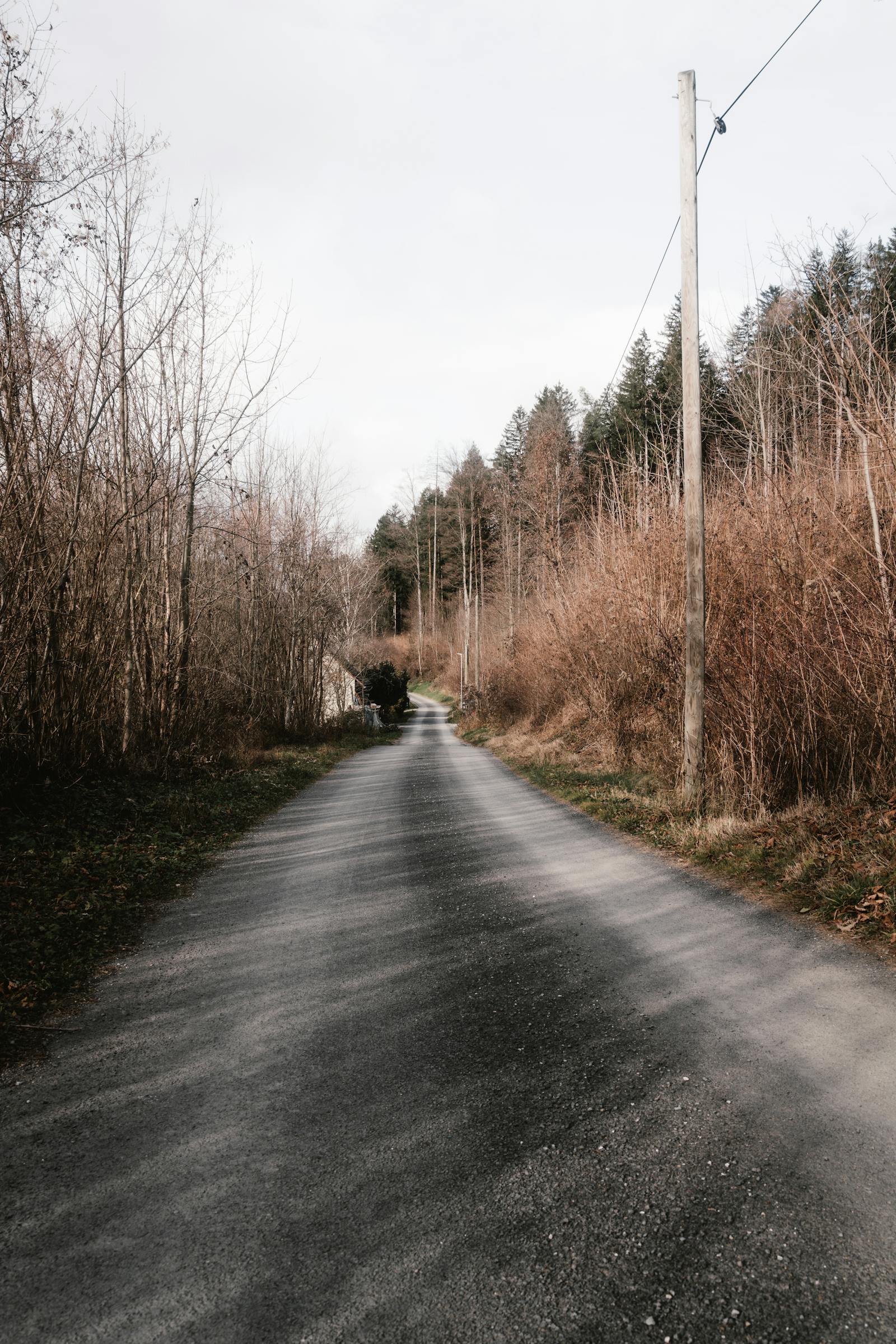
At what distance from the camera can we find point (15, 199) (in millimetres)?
6508

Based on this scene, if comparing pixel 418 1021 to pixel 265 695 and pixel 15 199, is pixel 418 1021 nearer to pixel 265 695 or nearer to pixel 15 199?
pixel 15 199

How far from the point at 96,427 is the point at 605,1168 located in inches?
372

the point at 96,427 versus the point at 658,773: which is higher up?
the point at 96,427

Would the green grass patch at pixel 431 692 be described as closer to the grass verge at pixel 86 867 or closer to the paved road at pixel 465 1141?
the grass verge at pixel 86 867

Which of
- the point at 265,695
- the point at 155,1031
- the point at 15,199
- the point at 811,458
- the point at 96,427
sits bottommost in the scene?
the point at 155,1031

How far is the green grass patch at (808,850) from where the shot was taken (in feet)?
15.6

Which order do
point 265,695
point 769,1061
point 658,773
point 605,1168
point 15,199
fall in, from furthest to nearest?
1. point 265,695
2. point 658,773
3. point 15,199
4. point 769,1061
5. point 605,1168

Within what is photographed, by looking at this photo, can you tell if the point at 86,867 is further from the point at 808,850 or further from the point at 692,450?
the point at 692,450

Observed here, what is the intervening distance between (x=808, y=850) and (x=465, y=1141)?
13.8 feet

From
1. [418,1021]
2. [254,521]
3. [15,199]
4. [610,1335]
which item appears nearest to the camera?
[610,1335]

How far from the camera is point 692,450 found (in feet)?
26.9

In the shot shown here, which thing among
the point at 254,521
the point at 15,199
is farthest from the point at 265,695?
the point at 15,199

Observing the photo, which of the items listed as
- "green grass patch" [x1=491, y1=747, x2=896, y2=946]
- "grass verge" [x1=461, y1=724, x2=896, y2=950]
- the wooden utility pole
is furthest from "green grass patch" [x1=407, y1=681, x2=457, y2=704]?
"green grass patch" [x1=491, y1=747, x2=896, y2=946]

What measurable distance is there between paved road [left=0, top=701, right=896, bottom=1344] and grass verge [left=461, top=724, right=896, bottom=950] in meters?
0.43
